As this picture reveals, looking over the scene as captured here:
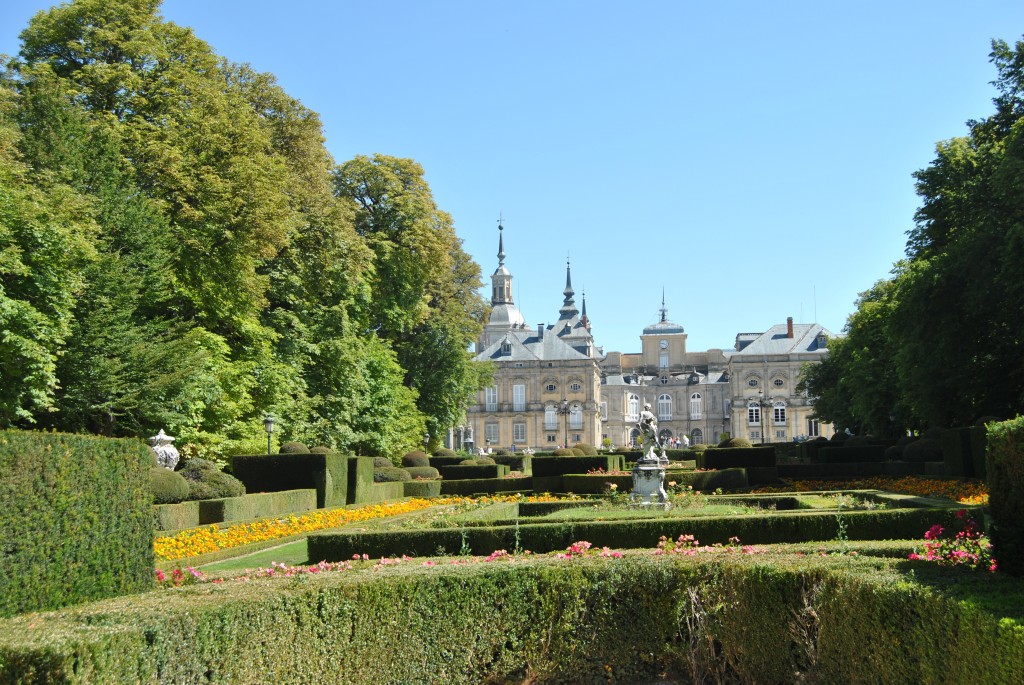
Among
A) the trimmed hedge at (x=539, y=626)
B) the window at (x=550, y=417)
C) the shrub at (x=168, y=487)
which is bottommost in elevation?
the trimmed hedge at (x=539, y=626)

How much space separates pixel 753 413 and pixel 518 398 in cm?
2210

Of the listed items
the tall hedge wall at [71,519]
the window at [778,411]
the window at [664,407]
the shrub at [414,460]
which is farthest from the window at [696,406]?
the tall hedge wall at [71,519]

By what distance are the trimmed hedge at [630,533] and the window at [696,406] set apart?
8896 cm

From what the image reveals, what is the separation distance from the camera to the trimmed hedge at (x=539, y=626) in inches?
231

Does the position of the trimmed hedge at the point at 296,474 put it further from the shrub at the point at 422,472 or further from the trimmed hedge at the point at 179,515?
the shrub at the point at 422,472

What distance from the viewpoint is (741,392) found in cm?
9438

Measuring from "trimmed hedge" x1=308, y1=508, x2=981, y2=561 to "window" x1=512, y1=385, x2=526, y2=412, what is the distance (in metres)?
80.7

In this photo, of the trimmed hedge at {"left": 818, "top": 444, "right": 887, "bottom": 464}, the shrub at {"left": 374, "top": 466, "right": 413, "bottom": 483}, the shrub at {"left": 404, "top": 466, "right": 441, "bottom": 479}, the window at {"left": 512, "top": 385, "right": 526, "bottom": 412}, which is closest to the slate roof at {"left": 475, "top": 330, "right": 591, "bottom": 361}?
the window at {"left": 512, "top": 385, "right": 526, "bottom": 412}

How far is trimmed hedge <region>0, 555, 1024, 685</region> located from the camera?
19.3ft

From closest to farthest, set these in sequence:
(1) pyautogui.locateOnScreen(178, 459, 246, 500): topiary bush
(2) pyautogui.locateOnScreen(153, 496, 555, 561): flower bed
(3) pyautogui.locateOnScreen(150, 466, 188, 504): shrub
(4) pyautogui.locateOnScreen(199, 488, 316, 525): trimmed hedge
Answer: (2) pyautogui.locateOnScreen(153, 496, 555, 561): flower bed < (3) pyautogui.locateOnScreen(150, 466, 188, 504): shrub < (4) pyautogui.locateOnScreen(199, 488, 316, 525): trimmed hedge < (1) pyautogui.locateOnScreen(178, 459, 246, 500): topiary bush

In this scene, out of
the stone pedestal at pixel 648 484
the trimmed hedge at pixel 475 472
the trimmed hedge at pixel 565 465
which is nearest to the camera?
the stone pedestal at pixel 648 484

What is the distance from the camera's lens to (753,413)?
9412cm

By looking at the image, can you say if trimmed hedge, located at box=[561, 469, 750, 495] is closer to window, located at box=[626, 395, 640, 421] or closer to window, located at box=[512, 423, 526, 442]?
window, located at box=[512, 423, 526, 442]

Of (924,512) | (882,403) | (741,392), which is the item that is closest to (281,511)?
(924,512)
